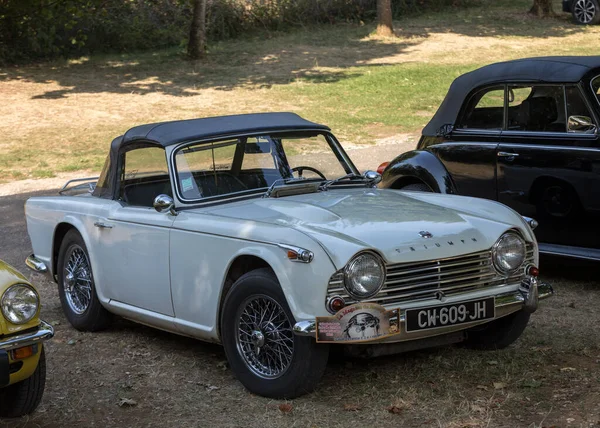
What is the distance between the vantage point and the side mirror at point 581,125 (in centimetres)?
730

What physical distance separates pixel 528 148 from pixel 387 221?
8.64 ft

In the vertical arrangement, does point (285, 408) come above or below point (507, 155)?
below

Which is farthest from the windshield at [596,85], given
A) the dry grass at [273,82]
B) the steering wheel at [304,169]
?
the dry grass at [273,82]

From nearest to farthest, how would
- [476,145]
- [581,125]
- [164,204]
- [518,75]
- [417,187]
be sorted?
[164,204] < [581,125] < [518,75] < [476,145] < [417,187]

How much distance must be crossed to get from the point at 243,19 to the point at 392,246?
2591 centimetres

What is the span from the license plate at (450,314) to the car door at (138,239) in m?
1.69

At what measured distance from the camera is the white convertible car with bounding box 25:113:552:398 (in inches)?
197

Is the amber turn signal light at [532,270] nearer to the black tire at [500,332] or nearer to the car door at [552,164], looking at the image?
the black tire at [500,332]

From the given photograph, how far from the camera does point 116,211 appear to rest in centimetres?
652

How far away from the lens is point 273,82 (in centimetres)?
2311

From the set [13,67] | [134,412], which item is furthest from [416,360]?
[13,67]

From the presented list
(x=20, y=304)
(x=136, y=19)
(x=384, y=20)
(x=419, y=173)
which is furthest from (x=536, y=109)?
(x=136, y=19)

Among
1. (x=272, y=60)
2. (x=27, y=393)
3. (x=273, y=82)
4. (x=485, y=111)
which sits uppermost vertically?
(x=485, y=111)

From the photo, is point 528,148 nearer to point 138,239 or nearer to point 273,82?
point 138,239
